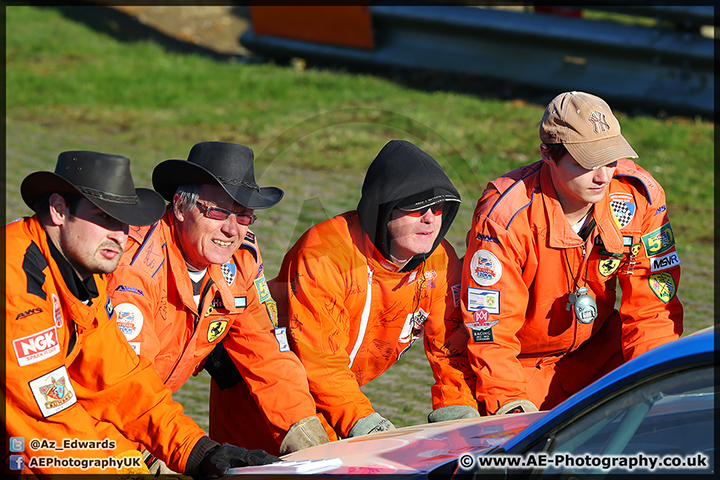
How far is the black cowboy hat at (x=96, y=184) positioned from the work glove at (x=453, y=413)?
61.0 inches

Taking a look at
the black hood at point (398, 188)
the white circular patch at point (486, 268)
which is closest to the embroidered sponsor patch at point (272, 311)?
the black hood at point (398, 188)

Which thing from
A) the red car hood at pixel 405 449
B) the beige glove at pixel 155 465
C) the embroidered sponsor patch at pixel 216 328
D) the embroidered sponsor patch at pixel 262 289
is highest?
the embroidered sponsor patch at pixel 262 289

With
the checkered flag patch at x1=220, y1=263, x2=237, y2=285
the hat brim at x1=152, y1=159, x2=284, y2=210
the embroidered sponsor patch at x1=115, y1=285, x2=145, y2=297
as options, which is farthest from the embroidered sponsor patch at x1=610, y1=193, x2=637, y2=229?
the embroidered sponsor patch at x1=115, y1=285, x2=145, y2=297

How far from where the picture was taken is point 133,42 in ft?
42.0

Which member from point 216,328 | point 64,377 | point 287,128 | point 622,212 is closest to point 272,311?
point 216,328

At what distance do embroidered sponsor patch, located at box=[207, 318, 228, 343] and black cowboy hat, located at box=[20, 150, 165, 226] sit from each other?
692mm

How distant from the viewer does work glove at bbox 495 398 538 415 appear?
3.46 metres

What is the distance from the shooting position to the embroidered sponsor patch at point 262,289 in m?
3.74

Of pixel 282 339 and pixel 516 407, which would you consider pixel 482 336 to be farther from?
pixel 282 339

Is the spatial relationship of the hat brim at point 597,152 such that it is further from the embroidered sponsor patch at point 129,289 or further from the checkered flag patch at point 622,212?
the embroidered sponsor patch at point 129,289

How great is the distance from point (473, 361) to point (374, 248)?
707mm

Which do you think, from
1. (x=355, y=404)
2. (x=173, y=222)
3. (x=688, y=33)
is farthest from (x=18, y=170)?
(x=688, y=33)

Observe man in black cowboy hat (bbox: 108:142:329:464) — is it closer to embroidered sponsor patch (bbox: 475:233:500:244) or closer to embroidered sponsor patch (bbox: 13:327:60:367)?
embroidered sponsor patch (bbox: 13:327:60:367)

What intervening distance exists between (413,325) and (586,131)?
49.7 inches
